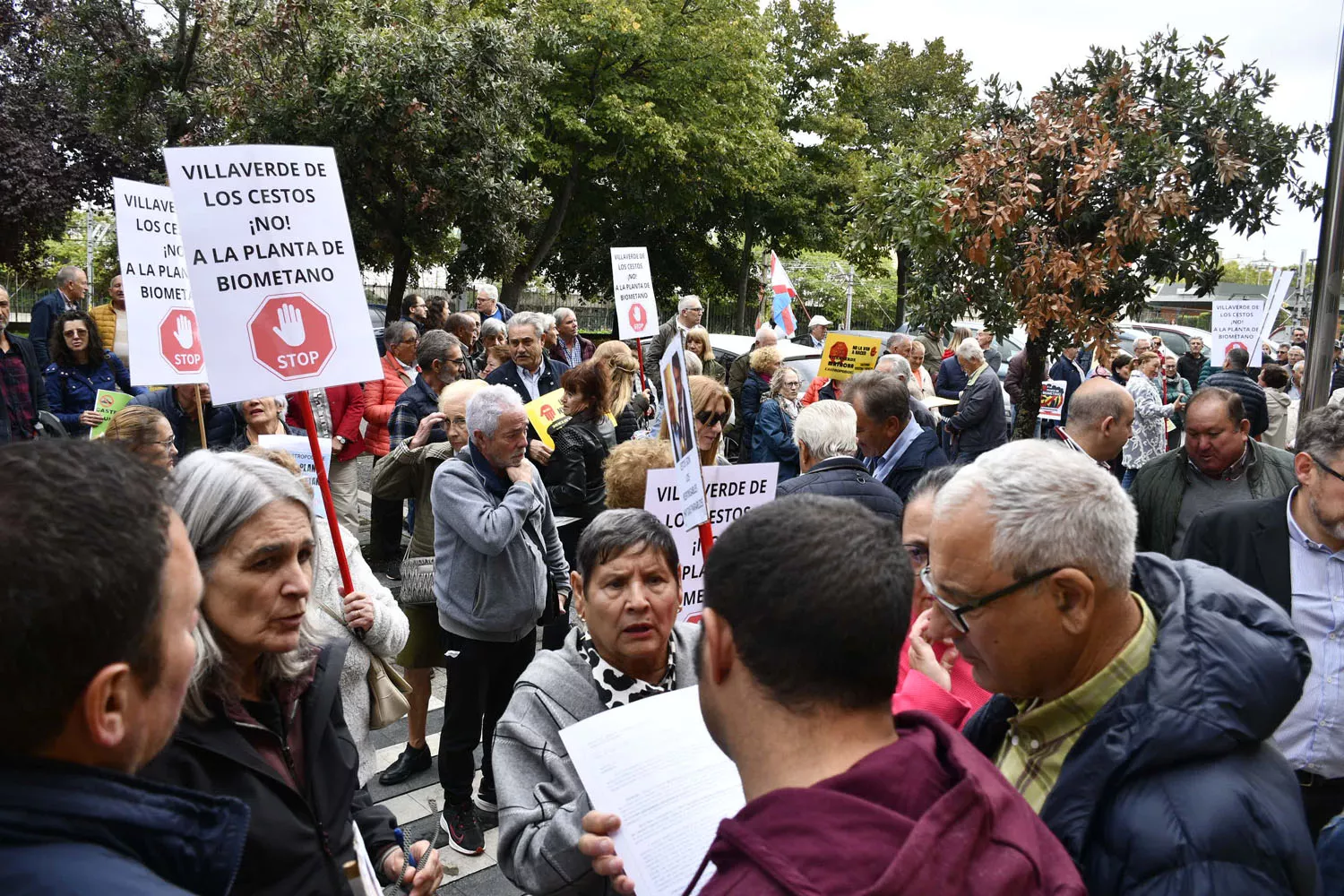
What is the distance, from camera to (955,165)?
609cm

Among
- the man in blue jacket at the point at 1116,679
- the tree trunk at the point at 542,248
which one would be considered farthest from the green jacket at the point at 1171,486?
the tree trunk at the point at 542,248

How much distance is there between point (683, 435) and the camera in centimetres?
366

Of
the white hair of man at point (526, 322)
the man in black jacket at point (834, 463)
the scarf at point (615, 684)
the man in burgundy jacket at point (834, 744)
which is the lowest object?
the scarf at point (615, 684)

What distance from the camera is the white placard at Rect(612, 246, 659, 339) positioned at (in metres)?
8.77

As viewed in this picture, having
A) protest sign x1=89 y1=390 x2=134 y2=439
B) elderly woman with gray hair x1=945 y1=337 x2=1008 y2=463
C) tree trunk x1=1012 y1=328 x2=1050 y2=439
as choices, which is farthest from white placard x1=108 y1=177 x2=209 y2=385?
elderly woman with gray hair x1=945 y1=337 x2=1008 y2=463

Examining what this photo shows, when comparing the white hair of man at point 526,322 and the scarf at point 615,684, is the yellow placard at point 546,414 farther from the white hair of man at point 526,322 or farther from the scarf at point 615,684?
the scarf at point 615,684

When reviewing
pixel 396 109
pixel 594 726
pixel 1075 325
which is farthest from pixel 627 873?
pixel 396 109

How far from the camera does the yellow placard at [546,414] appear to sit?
6.04 m

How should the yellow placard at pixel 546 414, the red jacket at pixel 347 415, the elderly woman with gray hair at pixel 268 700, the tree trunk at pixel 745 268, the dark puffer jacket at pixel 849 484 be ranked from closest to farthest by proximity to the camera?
the elderly woman with gray hair at pixel 268 700
the dark puffer jacket at pixel 849 484
the yellow placard at pixel 546 414
the red jacket at pixel 347 415
the tree trunk at pixel 745 268

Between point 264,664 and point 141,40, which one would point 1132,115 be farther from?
point 141,40

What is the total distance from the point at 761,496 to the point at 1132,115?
338 centimetres

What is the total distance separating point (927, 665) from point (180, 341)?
418cm

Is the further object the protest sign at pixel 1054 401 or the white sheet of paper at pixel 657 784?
the protest sign at pixel 1054 401

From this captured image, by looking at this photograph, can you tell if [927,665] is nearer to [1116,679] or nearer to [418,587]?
[1116,679]
